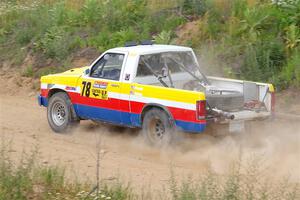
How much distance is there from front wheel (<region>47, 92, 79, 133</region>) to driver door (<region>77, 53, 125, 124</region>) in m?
0.32

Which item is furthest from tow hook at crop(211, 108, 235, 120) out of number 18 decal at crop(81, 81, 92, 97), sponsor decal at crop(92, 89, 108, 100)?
number 18 decal at crop(81, 81, 92, 97)

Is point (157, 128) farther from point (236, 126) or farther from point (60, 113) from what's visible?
point (60, 113)

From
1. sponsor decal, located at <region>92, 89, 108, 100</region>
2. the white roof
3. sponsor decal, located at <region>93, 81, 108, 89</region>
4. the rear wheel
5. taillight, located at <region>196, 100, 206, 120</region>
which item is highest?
the white roof

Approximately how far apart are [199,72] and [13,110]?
5.20 metres

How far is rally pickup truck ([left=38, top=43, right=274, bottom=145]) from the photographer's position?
11.7 m

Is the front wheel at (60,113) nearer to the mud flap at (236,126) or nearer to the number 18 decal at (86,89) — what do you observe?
the number 18 decal at (86,89)

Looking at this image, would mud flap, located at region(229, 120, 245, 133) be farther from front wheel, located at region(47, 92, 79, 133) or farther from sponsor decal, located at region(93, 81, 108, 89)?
front wheel, located at region(47, 92, 79, 133)

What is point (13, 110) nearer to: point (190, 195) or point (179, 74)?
point (179, 74)

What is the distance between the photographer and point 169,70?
42.7 feet

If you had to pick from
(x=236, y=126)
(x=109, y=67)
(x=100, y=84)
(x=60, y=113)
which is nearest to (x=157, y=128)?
(x=236, y=126)

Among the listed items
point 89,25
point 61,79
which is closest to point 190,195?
point 61,79

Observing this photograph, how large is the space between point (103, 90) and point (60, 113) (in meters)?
1.50

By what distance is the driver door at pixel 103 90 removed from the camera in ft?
41.8

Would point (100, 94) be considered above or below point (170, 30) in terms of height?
below
